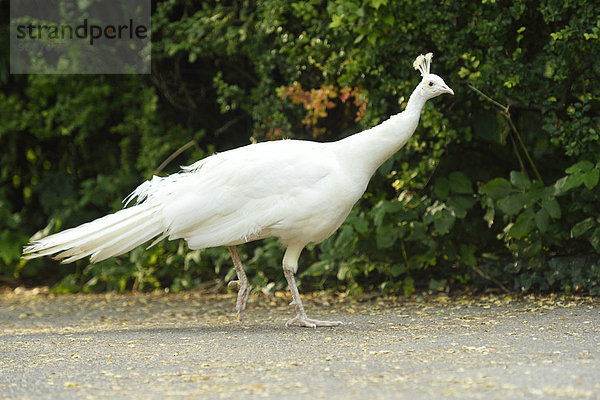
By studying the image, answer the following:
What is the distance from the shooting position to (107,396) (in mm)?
3777

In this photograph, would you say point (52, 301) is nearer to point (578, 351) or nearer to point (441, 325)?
point (441, 325)

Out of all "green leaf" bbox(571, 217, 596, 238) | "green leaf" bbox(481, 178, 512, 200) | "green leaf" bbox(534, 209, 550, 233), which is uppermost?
"green leaf" bbox(481, 178, 512, 200)

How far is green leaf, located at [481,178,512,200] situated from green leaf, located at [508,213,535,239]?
0.81ft

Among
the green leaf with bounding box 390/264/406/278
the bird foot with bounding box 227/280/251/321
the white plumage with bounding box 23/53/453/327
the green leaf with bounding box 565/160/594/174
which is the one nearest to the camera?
the white plumage with bounding box 23/53/453/327

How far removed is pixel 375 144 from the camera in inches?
236

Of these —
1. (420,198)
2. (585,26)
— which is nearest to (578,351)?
(585,26)

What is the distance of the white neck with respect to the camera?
5984 millimetres

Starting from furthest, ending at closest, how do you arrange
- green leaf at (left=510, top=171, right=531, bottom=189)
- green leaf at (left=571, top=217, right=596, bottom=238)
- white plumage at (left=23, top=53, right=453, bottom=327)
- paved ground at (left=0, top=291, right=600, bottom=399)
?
green leaf at (left=510, top=171, right=531, bottom=189), green leaf at (left=571, top=217, right=596, bottom=238), white plumage at (left=23, top=53, right=453, bottom=327), paved ground at (left=0, top=291, right=600, bottom=399)

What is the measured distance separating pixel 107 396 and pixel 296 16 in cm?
463

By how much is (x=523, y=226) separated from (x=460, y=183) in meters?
0.79

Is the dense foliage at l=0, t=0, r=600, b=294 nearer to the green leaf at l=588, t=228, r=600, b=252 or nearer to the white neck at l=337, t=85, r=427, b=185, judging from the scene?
the green leaf at l=588, t=228, r=600, b=252
